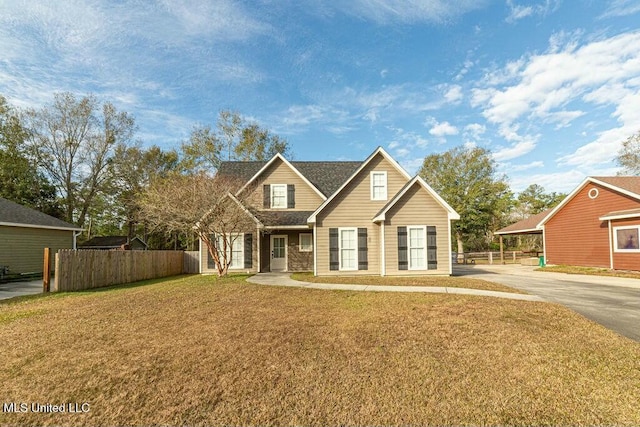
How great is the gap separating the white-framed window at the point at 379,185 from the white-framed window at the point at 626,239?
43.4 ft

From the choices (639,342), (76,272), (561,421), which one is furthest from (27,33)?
(639,342)

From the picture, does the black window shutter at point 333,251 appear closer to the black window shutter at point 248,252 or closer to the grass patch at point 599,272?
the black window shutter at point 248,252

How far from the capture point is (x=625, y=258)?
1642cm

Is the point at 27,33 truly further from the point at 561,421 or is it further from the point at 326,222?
the point at 561,421

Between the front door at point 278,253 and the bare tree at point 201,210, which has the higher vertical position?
the bare tree at point 201,210

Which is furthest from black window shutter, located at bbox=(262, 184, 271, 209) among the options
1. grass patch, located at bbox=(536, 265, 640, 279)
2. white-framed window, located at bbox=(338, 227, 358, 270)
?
grass patch, located at bbox=(536, 265, 640, 279)

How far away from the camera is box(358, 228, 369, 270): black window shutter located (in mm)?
15284

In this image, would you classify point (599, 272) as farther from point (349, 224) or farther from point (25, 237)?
point (25, 237)

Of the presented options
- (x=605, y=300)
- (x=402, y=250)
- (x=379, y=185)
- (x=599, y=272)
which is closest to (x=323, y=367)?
(x=605, y=300)

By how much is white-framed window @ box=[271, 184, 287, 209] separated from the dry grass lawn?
11.4 m

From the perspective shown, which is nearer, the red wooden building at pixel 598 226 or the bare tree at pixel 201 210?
the bare tree at pixel 201 210

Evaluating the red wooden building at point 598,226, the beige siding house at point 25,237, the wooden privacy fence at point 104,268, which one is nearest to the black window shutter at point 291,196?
the wooden privacy fence at point 104,268

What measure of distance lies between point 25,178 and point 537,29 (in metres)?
40.6

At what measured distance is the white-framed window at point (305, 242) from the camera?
1806 centimetres
